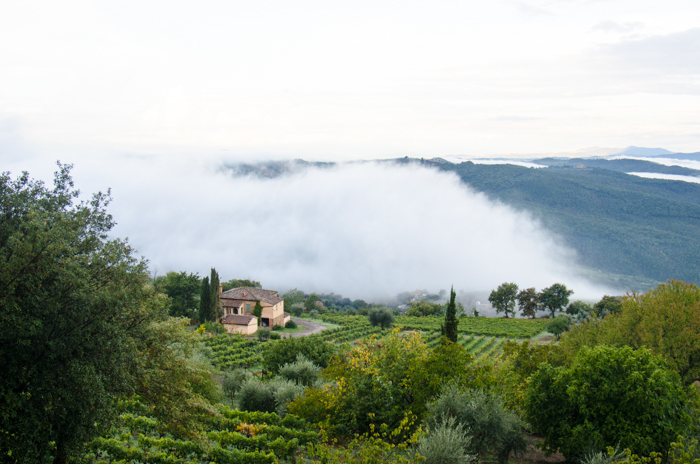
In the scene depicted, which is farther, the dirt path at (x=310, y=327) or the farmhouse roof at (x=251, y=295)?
the farmhouse roof at (x=251, y=295)

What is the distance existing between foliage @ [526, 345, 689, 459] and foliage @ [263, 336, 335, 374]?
1700cm

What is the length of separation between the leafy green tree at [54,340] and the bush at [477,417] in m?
11.5

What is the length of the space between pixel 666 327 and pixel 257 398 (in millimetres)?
26993

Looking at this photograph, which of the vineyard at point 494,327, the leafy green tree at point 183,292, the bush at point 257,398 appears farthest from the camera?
the vineyard at point 494,327

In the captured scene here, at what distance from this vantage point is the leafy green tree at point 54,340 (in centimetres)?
1005

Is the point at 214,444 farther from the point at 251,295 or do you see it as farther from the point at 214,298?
the point at 251,295

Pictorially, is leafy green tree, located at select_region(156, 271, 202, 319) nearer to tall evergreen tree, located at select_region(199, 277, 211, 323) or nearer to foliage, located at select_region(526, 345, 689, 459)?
tall evergreen tree, located at select_region(199, 277, 211, 323)

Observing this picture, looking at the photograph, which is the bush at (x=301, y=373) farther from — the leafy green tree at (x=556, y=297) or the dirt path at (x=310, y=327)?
the leafy green tree at (x=556, y=297)

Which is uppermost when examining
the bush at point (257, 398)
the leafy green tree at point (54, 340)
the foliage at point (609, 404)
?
the leafy green tree at point (54, 340)

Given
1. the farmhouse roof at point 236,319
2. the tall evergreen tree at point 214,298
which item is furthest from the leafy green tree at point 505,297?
the tall evergreen tree at point 214,298

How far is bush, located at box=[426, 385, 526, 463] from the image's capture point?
17047 millimetres

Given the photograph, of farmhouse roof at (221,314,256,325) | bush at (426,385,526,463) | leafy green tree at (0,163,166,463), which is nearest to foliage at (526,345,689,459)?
bush at (426,385,526,463)

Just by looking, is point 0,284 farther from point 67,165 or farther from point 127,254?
point 67,165

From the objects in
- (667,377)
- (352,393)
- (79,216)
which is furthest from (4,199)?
(667,377)
